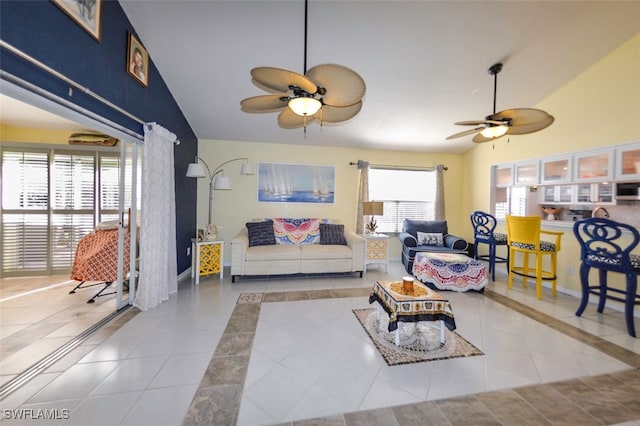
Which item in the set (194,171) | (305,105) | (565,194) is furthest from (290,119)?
(565,194)

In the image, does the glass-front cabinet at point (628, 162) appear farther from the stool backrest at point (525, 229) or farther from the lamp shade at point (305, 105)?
the lamp shade at point (305, 105)

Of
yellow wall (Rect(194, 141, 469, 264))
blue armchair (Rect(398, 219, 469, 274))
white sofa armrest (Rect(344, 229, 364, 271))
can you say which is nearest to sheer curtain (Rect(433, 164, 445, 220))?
yellow wall (Rect(194, 141, 469, 264))

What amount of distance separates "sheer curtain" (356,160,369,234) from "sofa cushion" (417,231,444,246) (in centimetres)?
115

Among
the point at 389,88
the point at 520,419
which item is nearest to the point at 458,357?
the point at 520,419

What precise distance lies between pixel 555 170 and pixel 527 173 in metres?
0.44

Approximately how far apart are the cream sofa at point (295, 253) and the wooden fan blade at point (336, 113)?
233cm

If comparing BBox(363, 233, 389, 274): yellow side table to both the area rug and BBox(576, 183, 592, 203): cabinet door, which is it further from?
BBox(576, 183, 592, 203): cabinet door

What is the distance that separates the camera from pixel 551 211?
4340mm

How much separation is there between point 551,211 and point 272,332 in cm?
517

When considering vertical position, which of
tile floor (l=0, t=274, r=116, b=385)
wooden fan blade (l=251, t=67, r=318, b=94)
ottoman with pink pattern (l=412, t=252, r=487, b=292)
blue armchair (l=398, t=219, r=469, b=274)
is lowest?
tile floor (l=0, t=274, r=116, b=385)

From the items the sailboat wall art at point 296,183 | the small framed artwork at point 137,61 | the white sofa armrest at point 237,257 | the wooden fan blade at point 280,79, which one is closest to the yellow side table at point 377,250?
the sailboat wall art at point 296,183

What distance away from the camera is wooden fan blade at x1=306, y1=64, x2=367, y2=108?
4.84ft

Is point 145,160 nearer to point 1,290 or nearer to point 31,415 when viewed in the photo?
point 31,415

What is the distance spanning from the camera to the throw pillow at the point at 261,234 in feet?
13.6
